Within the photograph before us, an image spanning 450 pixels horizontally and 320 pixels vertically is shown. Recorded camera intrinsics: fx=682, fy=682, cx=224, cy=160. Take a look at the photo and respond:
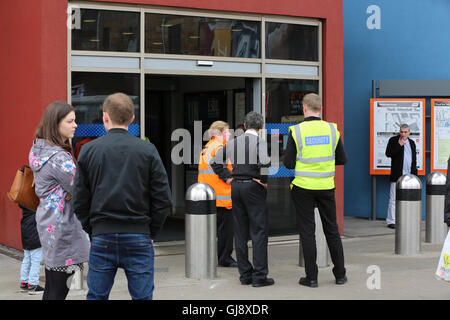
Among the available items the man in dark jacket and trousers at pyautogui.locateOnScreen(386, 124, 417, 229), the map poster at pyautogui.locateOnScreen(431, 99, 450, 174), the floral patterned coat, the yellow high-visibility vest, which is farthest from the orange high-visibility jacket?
the map poster at pyautogui.locateOnScreen(431, 99, 450, 174)

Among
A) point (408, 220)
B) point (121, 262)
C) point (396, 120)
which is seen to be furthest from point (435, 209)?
point (121, 262)

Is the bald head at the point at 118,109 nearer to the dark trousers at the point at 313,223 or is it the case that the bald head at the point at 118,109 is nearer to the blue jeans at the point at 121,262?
the blue jeans at the point at 121,262

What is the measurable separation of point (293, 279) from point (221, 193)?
4.65ft

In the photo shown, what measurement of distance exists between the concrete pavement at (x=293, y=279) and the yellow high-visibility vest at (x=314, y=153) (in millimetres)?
1138

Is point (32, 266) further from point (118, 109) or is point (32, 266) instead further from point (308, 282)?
point (118, 109)

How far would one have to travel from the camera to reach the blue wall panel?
43.0 ft

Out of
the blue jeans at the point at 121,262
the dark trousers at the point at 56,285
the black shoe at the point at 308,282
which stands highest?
the blue jeans at the point at 121,262

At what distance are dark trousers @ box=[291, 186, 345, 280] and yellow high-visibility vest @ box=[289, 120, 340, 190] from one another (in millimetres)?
96

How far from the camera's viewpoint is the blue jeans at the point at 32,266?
6914 mm

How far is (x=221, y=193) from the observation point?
27.5ft

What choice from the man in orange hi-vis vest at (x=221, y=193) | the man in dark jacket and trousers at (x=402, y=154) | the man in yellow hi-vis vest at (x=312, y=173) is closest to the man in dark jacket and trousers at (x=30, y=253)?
the man in orange hi-vis vest at (x=221, y=193)

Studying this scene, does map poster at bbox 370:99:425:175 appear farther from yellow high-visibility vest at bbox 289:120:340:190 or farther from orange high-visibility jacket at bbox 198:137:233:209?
yellow high-visibility vest at bbox 289:120:340:190

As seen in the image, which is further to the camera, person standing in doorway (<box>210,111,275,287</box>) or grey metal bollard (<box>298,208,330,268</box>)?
grey metal bollard (<box>298,208,330,268</box>)

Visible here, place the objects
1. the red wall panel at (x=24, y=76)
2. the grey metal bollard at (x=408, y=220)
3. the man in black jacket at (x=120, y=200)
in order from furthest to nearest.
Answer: the grey metal bollard at (x=408, y=220)
the red wall panel at (x=24, y=76)
the man in black jacket at (x=120, y=200)
